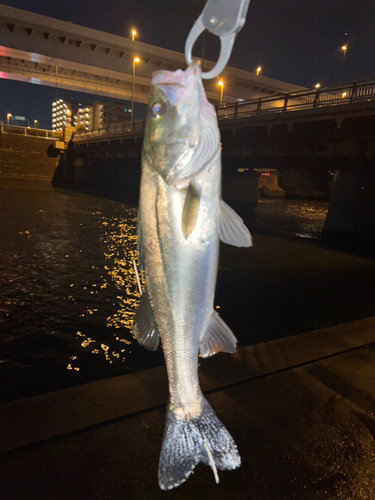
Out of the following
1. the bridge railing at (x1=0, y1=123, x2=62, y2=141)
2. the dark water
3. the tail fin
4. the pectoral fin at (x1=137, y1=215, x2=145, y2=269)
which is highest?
the bridge railing at (x1=0, y1=123, x2=62, y2=141)

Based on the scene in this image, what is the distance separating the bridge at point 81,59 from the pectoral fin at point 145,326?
48462 mm

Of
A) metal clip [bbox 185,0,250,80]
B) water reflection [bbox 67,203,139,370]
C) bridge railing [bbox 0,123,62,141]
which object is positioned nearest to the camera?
metal clip [bbox 185,0,250,80]

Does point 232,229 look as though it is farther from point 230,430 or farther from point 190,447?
point 230,430

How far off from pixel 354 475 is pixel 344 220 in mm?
22073

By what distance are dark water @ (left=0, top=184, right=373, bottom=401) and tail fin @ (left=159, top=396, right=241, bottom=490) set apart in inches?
167

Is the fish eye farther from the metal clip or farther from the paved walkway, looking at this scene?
the paved walkway

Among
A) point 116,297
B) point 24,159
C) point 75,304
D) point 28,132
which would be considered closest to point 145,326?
point 75,304

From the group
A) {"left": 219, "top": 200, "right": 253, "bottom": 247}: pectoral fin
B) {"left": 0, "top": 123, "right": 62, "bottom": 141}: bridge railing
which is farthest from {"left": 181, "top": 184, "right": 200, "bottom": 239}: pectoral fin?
{"left": 0, "top": 123, "right": 62, "bottom": 141}: bridge railing

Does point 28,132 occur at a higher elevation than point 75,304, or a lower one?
higher

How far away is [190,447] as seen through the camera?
87.7 inches

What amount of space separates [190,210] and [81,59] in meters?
52.4

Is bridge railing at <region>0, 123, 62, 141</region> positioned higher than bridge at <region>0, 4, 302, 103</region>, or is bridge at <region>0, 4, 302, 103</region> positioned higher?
bridge at <region>0, 4, 302, 103</region>

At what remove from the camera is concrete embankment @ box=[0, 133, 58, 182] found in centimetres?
4544

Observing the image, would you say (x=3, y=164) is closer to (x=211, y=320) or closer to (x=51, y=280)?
(x=51, y=280)
